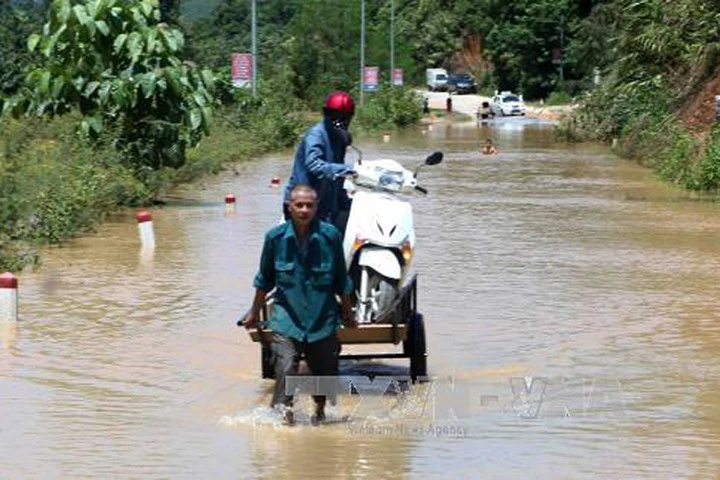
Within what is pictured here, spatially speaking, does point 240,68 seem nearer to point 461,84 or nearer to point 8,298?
point 8,298

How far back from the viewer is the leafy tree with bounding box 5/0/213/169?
22.5 metres

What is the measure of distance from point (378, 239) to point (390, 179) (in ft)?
1.28

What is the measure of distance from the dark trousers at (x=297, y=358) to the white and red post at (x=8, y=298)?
13.4ft

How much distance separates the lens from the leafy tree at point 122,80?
22.5 metres

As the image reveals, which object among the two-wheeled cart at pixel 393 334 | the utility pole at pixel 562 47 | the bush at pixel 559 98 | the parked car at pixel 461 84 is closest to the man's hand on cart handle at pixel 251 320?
the two-wheeled cart at pixel 393 334

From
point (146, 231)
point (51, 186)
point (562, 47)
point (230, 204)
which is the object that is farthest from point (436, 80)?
point (146, 231)

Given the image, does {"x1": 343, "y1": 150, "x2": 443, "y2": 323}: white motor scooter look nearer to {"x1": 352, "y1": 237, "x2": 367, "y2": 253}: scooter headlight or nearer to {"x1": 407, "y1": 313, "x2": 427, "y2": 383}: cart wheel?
{"x1": 352, "y1": 237, "x2": 367, "y2": 253}: scooter headlight

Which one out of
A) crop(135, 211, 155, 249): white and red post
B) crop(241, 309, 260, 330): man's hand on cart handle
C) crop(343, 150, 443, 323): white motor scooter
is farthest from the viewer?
crop(135, 211, 155, 249): white and red post

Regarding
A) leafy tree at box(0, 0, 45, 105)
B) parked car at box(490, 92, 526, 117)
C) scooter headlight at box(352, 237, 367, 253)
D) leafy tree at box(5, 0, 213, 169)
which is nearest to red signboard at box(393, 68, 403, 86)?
parked car at box(490, 92, 526, 117)

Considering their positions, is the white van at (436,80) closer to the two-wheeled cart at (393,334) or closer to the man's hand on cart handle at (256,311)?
the two-wheeled cart at (393,334)

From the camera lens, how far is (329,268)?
347 inches

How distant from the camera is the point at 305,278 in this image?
8.80m

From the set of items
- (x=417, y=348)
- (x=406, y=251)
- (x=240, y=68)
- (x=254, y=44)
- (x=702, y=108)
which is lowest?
(x=417, y=348)

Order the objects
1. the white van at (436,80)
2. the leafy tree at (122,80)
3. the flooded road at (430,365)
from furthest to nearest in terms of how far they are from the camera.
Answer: the white van at (436,80) → the leafy tree at (122,80) → the flooded road at (430,365)
